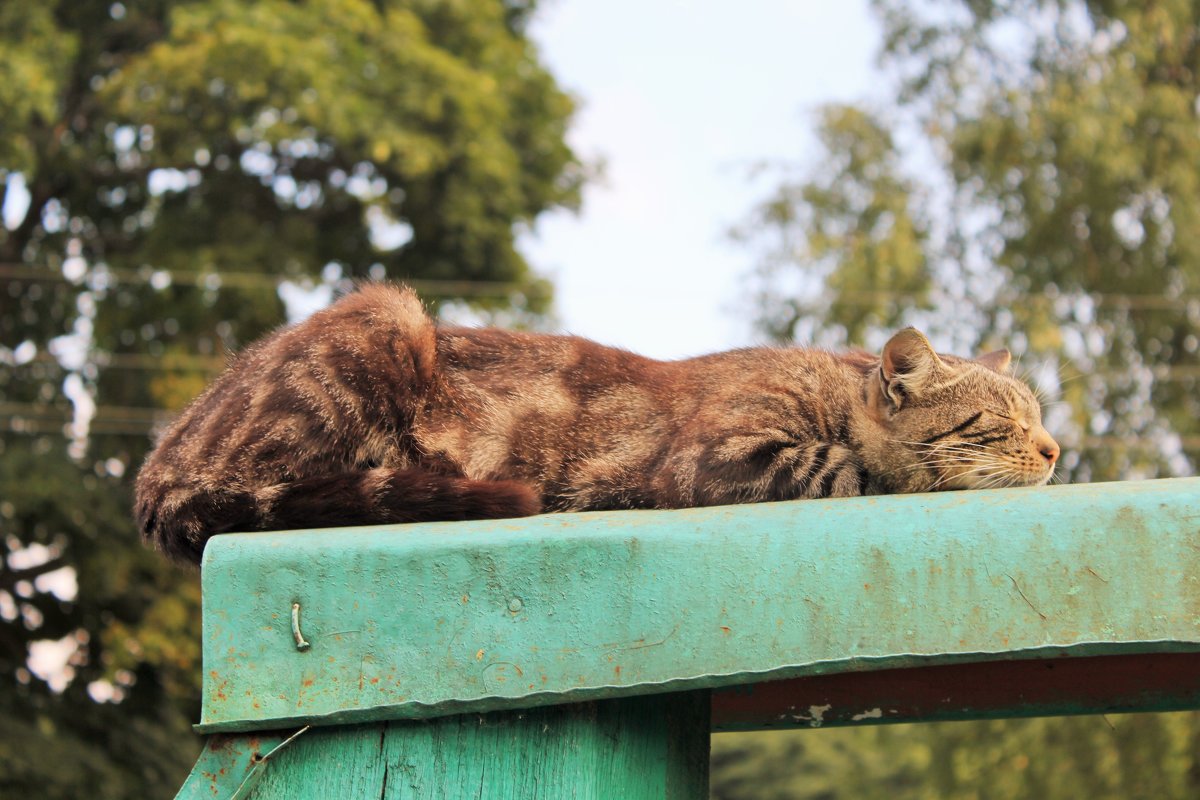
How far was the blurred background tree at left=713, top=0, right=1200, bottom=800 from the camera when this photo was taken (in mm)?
13883

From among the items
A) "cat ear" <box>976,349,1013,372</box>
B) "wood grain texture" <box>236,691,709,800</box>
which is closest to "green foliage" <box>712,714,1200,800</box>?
"cat ear" <box>976,349,1013,372</box>

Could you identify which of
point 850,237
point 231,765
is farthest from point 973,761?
point 231,765

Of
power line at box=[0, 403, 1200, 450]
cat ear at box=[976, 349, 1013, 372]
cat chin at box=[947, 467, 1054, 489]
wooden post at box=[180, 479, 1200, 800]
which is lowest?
wooden post at box=[180, 479, 1200, 800]

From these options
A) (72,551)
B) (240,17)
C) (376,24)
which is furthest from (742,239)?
(72,551)

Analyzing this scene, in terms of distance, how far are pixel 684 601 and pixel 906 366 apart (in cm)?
175

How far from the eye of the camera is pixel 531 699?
7.46ft

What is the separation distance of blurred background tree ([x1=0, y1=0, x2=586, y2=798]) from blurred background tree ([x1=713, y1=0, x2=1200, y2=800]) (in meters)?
3.44

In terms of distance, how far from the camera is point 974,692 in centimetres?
292

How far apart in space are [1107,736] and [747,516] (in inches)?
402

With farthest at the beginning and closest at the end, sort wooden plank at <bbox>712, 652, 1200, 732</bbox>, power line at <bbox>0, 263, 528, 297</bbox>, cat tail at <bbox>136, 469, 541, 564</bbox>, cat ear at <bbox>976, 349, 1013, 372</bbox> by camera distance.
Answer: power line at <bbox>0, 263, 528, 297</bbox>, cat ear at <bbox>976, 349, 1013, 372</bbox>, cat tail at <bbox>136, 469, 541, 564</bbox>, wooden plank at <bbox>712, 652, 1200, 732</bbox>

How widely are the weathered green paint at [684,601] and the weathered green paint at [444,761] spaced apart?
2.3 inches

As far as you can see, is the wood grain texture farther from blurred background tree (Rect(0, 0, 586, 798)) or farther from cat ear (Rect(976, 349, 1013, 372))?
blurred background tree (Rect(0, 0, 586, 798))

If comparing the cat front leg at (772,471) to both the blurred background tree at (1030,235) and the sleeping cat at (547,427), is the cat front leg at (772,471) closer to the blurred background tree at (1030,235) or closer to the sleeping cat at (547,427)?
the sleeping cat at (547,427)

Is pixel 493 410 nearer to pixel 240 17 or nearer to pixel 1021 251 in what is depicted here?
pixel 240 17
